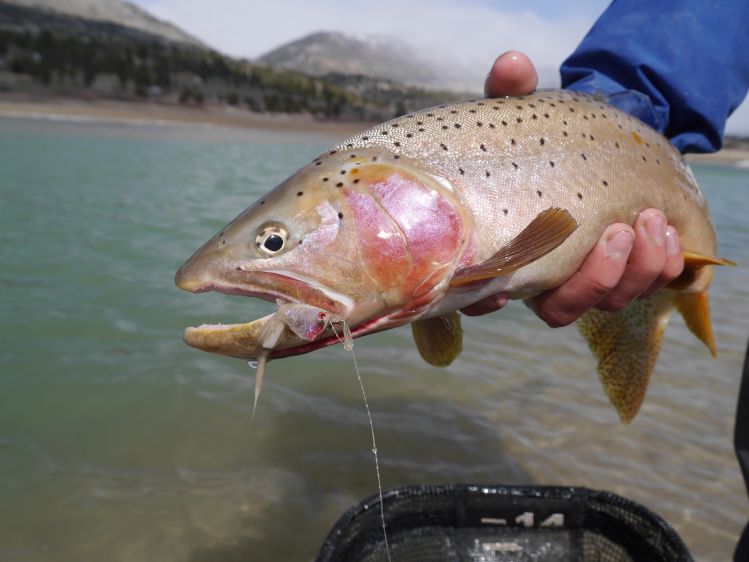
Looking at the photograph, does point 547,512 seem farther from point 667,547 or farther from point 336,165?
point 336,165

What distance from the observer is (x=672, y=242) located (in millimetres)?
2486

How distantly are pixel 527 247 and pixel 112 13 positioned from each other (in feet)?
420

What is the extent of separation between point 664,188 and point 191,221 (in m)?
9.26

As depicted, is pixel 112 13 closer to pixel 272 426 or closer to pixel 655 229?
pixel 272 426

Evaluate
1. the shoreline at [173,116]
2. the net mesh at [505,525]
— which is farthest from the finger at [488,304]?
the shoreline at [173,116]

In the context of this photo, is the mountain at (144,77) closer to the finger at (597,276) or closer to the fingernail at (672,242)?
the fingernail at (672,242)

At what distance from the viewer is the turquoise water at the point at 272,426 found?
11.3 feet

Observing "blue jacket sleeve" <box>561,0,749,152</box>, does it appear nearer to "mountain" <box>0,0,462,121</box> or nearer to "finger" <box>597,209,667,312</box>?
"finger" <box>597,209,667,312</box>

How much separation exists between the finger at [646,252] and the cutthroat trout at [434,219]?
5cm

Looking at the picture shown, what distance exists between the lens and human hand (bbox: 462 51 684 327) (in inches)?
91.8

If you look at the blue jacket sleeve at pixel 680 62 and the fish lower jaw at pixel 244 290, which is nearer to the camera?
the fish lower jaw at pixel 244 290

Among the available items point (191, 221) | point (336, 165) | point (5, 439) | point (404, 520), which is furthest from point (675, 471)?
point (191, 221)

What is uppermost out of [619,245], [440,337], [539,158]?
[539,158]

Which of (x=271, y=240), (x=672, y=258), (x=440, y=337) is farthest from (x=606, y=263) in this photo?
(x=271, y=240)
